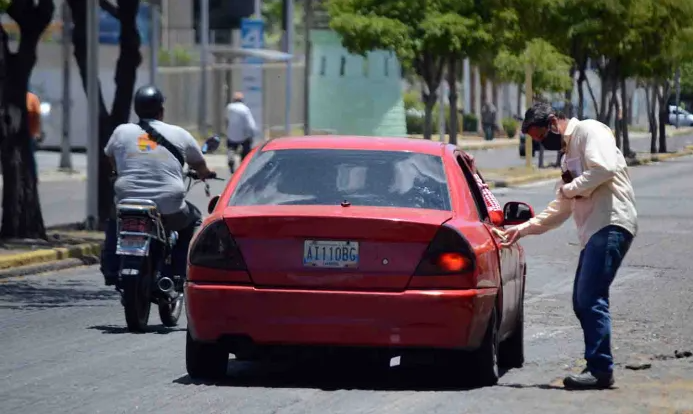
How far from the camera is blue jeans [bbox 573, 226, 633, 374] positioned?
9.03 metres

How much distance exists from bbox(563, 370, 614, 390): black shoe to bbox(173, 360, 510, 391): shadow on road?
1.73 feet

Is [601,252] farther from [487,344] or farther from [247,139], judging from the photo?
[247,139]

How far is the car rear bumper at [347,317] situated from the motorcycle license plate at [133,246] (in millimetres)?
2626

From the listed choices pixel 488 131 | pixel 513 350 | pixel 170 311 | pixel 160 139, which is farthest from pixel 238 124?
pixel 488 131

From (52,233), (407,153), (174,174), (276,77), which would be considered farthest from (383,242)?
(276,77)

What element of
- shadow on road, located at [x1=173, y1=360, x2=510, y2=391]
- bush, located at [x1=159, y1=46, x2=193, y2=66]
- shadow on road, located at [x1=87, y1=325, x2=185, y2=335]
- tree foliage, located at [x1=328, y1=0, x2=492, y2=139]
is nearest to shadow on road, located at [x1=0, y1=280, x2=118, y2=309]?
shadow on road, located at [x1=87, y1=325, x2=185, y2=335]

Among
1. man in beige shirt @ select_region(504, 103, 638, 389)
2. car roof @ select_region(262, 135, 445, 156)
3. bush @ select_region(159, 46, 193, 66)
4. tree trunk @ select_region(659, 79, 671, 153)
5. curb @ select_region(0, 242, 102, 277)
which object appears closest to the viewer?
man in beige shirt @ select_region(504, 103, 638, 389)

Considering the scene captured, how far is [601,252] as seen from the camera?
903cm

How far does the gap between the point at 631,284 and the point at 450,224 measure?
749 cm

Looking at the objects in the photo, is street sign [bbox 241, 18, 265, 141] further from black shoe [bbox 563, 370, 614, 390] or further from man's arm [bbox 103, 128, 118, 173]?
black shoe [bbox 563, 370, 614, 390]

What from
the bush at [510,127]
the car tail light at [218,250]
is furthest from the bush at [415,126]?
the car tail light at [218,250]

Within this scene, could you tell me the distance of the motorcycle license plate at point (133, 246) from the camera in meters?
11.2

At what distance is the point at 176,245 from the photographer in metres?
11.8

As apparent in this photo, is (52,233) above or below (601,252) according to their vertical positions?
below
